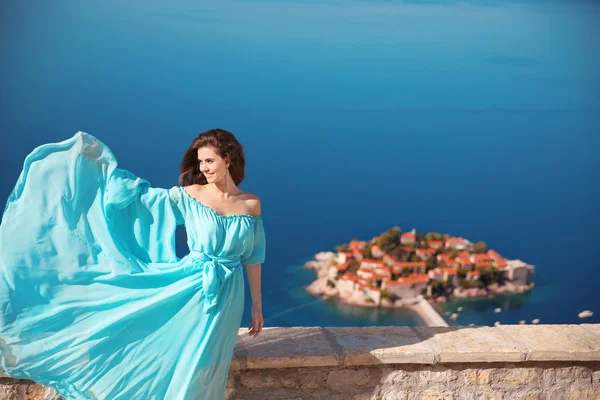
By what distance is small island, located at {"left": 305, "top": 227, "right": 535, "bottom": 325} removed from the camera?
29192 mm

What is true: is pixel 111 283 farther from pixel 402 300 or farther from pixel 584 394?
pixel 402 300

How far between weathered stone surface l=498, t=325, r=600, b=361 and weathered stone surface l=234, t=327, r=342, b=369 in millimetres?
659

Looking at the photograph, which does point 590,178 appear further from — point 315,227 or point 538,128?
point 315,227

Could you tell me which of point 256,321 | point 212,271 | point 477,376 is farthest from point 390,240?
point 212,271

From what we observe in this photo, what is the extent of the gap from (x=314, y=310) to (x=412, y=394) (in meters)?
27.5

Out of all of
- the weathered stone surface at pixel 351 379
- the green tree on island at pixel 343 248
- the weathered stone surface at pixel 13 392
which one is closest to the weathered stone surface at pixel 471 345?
the weathered stone surface at pixel 351 379

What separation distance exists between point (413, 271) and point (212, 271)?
93.1ft

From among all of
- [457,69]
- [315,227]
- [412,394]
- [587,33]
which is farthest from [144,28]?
[412,394]

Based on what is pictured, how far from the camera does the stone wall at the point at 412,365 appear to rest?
7.54 ft

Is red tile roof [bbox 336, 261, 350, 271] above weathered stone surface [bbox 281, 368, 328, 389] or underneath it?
underneath

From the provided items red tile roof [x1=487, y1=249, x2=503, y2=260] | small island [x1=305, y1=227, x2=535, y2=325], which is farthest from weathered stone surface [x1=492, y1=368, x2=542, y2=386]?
red tile roof [x1=487, y1=249, x2=503, y2=260]

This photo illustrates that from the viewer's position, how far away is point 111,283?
Result: 2008 mm

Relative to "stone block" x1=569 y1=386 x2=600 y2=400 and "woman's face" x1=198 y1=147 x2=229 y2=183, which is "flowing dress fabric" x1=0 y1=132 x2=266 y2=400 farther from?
"stone block" x1=569 y1=386 x2=600 y2=400

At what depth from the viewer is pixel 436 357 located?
2330 millimetres
